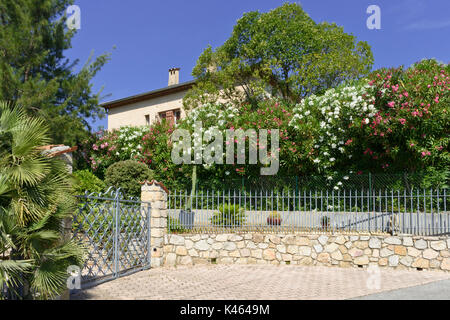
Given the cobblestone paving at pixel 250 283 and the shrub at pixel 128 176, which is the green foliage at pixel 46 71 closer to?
the shrub at pixel 128 176

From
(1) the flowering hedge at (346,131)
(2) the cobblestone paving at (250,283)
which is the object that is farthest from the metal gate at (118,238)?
(1) the flowering hedge at (346,131)

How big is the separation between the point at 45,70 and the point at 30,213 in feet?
49.3

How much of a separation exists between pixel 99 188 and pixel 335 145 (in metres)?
7.90

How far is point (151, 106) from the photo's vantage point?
2503 cm

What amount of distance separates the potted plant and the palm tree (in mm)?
6450

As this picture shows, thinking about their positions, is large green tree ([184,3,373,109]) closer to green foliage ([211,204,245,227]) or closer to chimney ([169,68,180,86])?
chimney ([169,68,180,86])

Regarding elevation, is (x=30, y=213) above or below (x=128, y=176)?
below

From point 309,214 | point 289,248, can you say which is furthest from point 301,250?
point 309,214

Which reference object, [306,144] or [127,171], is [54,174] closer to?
[127,171]

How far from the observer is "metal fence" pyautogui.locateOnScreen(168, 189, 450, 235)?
9.84 meters

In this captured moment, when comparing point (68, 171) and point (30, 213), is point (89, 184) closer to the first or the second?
point (68, 171)

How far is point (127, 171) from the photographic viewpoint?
13.9 meters

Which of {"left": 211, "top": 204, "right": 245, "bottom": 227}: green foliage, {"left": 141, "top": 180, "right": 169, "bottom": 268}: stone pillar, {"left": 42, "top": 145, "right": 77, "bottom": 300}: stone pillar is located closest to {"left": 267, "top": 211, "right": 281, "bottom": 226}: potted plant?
{"left": 211, "top": 204, "right": 245, "bottom": 227}: green foliage
